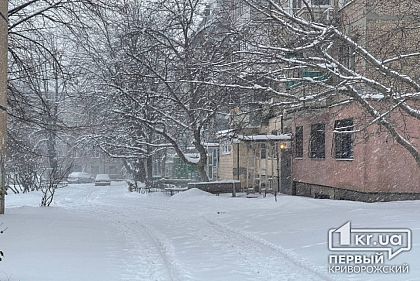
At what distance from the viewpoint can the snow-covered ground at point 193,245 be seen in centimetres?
895

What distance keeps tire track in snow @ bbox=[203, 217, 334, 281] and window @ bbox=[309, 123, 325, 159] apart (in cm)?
1198

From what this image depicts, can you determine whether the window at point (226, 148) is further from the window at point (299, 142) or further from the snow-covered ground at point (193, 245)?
the snow-covered ground at point (193, 245)

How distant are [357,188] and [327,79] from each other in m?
7.15

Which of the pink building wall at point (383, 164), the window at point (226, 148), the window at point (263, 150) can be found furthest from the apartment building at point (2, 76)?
the window at point (226, 148)

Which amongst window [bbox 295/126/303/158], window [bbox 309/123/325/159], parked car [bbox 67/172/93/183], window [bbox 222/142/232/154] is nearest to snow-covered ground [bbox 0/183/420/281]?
window [bbox 309/123/325/159]

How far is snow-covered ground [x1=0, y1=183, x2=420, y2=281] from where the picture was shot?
8953 mm

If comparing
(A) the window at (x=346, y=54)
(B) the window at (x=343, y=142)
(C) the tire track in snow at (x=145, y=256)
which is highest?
(A) the window at (x=346, y=54)

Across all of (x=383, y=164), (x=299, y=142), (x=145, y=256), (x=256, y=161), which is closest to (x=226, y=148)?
(x=256, y=161)

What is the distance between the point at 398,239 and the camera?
A: 429 inches


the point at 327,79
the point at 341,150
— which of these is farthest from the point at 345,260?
the point at 341,150

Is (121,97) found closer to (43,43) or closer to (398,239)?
(43,43)

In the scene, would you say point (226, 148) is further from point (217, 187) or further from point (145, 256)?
point (145, 256)

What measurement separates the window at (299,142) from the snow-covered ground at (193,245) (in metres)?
11.6

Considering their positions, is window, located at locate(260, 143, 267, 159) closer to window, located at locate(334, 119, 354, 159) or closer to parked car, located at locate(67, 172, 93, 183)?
window, located at locate(334, 119, 354, 159)
